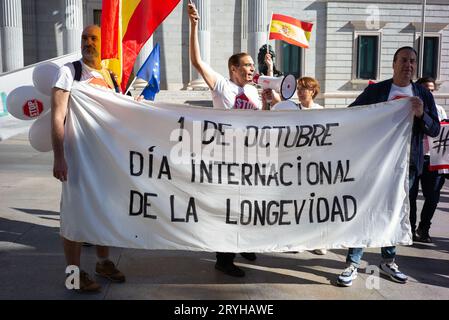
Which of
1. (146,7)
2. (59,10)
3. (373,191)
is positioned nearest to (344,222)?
(373,191)

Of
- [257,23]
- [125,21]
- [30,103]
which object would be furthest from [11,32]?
[30,103]

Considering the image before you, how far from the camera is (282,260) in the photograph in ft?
15.2

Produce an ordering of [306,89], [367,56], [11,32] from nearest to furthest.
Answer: [306,89]
[11,32]
[367,56]

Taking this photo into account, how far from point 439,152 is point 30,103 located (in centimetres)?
435

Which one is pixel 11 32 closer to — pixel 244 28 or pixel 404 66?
pixel 244 28

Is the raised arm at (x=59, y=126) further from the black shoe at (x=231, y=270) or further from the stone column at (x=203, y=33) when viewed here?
the stone column at (x=203, y=33)

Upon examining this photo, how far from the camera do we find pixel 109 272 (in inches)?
154

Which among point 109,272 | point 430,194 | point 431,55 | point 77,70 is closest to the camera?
point 77,70

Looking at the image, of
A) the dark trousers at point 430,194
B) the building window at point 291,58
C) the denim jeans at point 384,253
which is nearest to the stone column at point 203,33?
the building window at point 291,58

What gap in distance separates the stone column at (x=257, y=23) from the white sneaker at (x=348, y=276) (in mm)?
23189

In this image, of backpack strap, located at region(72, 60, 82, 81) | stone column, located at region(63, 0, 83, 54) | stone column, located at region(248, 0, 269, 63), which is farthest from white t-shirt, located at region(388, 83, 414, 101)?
stone column, located at region(63, 0, 83, 54)

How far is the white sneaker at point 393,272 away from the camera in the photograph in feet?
13.2

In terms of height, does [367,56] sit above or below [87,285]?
above

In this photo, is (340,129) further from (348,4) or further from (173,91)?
(348,4)
